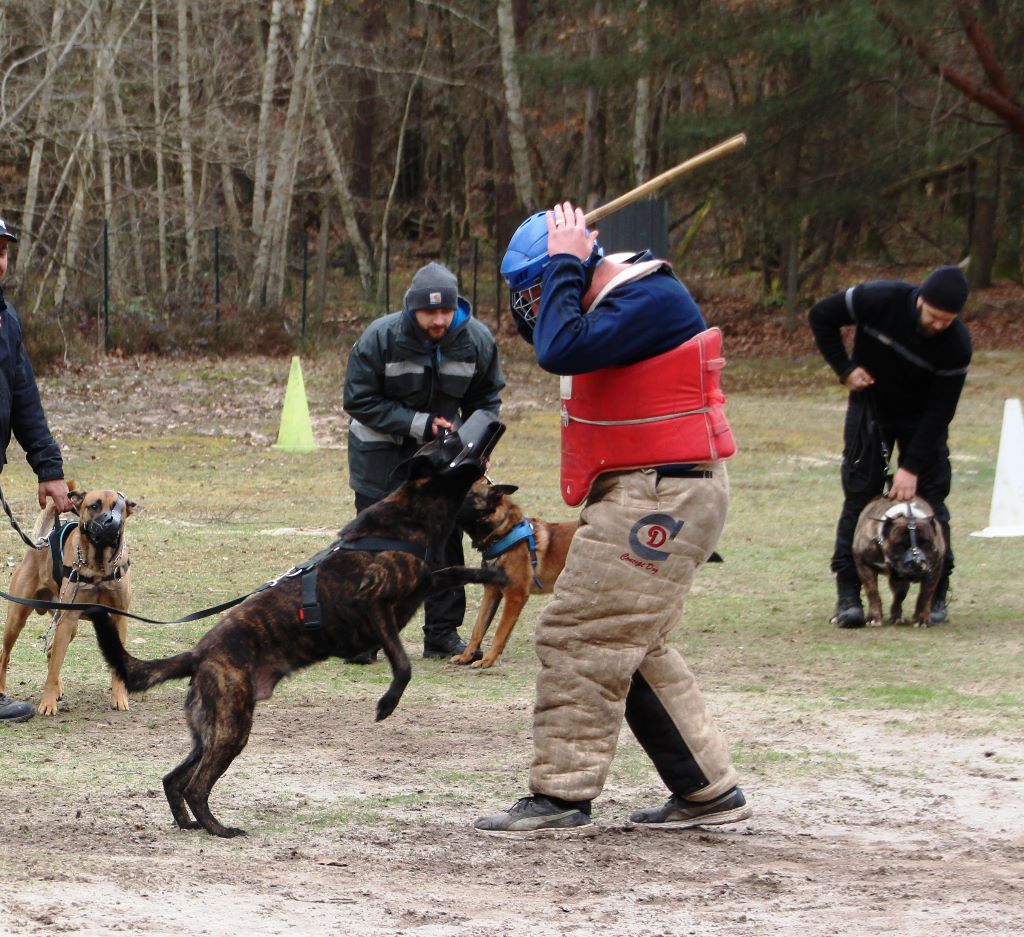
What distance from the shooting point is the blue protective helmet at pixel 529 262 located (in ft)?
16.3

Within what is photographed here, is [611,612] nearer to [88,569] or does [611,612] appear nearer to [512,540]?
[88,569]

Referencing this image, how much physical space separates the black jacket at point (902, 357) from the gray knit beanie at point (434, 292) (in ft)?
7.98

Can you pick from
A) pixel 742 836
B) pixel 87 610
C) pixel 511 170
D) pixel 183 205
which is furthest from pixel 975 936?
pixel 511 170

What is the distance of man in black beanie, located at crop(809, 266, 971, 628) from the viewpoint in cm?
867

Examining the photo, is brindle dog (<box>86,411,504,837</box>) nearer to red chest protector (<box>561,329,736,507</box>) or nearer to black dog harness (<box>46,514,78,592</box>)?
red chest protector (<box>561,329,736,507</box>)

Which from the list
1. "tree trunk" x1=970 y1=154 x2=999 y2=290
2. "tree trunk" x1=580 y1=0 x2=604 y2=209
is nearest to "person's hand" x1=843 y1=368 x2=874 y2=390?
"tree trunk" x1=580 y1=0 x2=604 y2=209

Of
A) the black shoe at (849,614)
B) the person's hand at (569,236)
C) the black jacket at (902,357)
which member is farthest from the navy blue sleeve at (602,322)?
the black shoe at (849,614)

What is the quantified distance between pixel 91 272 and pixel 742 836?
23985 mm

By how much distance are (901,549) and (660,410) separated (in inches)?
178

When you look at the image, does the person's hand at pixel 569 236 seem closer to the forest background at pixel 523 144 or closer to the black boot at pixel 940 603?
the black boot at pixel 940 603

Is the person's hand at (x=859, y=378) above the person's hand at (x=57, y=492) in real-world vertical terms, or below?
above

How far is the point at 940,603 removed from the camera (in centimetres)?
940

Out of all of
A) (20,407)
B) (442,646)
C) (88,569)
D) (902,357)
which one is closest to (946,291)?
(902,357)

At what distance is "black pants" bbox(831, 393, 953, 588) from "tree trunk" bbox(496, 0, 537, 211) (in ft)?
73.2
